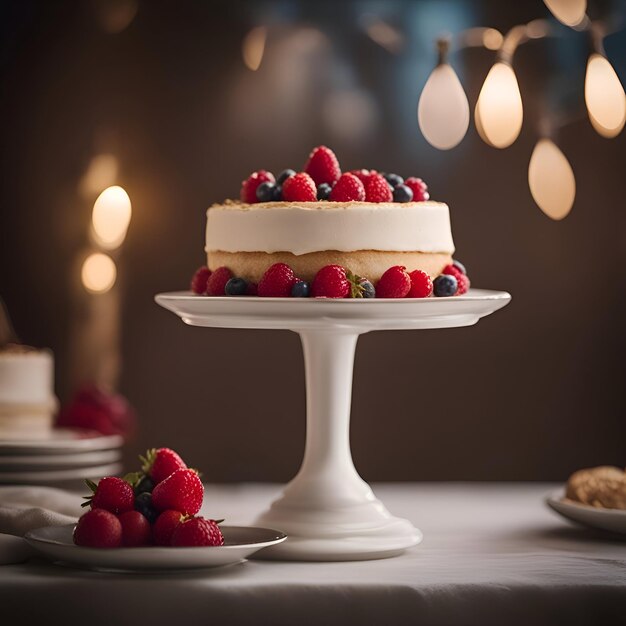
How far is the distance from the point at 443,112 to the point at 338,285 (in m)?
2.24

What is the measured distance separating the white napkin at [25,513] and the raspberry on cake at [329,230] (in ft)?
1.34

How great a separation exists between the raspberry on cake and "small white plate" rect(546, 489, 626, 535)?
41cm

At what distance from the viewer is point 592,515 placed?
1727mm

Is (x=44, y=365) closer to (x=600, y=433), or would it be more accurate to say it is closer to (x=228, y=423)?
(x=228, y=423)

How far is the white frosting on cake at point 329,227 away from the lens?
1718 millimetres

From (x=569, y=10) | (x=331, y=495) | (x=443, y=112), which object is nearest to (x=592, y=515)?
(x=331, y=495)

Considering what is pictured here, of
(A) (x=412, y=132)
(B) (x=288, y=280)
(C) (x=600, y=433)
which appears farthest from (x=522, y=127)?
(B) (x=288, y=280)

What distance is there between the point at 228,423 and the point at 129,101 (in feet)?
3.86

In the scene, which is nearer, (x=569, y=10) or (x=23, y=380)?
(x=23, y=380)

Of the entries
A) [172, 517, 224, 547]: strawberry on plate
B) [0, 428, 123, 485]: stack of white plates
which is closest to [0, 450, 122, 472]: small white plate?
[0, 428, 123, 485]: stack of white plates

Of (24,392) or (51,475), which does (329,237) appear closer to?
(51,475)

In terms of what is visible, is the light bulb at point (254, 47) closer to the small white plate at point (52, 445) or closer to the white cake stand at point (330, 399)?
the small white plate at point (52, 445)

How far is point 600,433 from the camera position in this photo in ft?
13.5

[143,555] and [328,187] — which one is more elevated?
[328,187]
